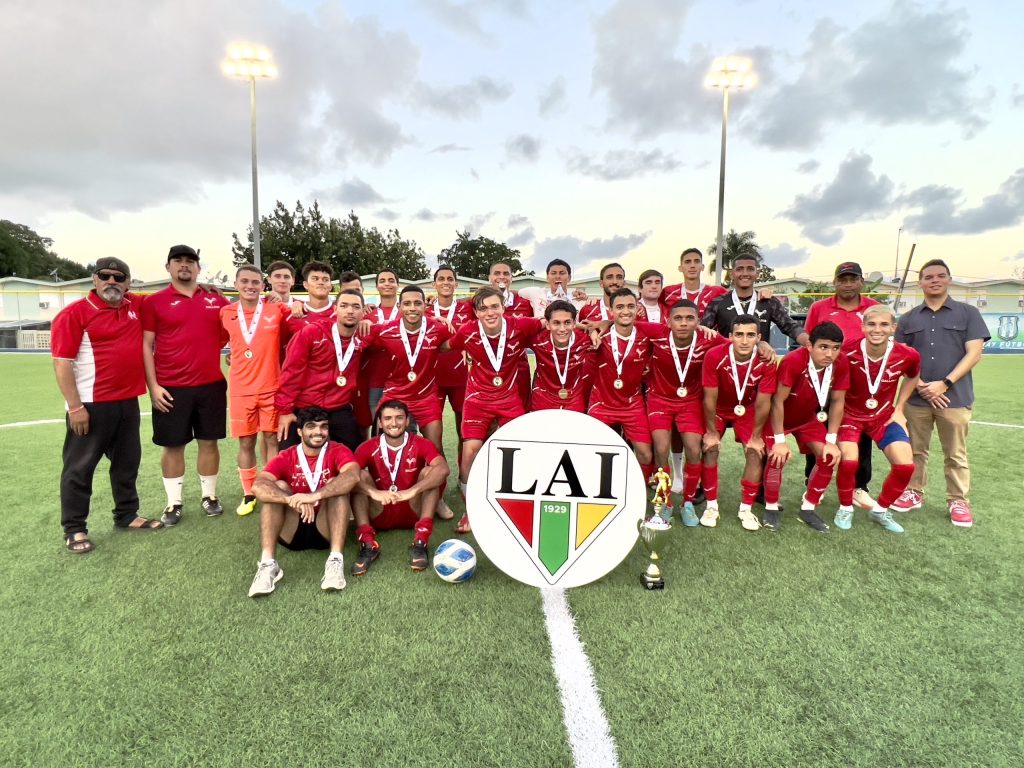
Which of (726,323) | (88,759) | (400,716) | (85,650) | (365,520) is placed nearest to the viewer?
(88,759)

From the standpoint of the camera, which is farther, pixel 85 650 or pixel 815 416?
pixel 815 416

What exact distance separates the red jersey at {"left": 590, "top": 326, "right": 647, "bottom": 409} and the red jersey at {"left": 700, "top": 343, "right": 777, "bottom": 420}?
0.49 meters

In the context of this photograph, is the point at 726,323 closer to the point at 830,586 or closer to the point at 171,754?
the point at 830,586

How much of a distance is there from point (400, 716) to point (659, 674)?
114cm

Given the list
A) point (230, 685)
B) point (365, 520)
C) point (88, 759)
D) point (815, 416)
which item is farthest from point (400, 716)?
point (815, 416)

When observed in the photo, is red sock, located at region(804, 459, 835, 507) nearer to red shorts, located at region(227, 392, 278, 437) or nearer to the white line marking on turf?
the white line marking on turf

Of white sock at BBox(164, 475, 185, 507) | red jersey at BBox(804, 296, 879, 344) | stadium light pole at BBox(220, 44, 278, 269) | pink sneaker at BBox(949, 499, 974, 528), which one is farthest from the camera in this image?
stadium light pole at BBox(220, 44, 278, 269)

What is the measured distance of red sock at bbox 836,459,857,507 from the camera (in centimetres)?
418

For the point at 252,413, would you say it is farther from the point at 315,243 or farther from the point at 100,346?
the point at 315,243

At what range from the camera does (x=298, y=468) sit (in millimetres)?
3568

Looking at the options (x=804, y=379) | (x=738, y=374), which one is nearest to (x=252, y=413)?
(x=738, y=374)

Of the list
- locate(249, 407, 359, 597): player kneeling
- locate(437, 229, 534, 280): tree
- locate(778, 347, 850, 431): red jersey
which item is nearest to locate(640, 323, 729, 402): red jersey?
locate(778, 347, 850, 431): red jersey

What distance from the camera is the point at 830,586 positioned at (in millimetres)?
3254

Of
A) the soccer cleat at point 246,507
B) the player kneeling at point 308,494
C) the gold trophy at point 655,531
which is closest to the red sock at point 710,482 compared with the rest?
the gold trophy at point 655,531
